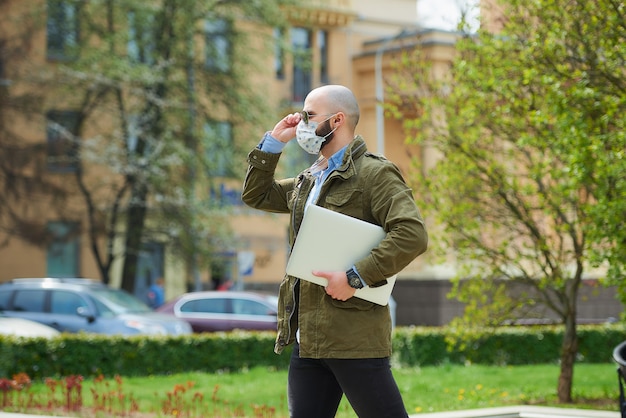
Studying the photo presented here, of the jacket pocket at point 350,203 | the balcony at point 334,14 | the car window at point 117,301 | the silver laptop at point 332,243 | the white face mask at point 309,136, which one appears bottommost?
the car window at point 117,301

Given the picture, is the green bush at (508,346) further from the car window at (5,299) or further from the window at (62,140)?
the window at (62,140)

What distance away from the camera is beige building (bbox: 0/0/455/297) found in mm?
35906

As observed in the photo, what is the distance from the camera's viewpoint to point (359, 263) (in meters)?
4.75

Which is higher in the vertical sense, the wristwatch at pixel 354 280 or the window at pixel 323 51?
the window at pixel 323 51

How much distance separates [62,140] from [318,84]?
51.1 feet

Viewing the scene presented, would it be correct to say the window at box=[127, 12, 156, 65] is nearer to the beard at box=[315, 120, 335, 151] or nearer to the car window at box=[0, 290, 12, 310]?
the car window at box=[0, 290, 12, 310]

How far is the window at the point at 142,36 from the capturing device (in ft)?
99.0

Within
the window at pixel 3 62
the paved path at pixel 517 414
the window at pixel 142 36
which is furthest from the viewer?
the window at pixel 142 36

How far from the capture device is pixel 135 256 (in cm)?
3142

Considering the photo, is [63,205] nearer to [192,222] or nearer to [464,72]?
[192,222]

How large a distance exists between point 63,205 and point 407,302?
32.5 ft

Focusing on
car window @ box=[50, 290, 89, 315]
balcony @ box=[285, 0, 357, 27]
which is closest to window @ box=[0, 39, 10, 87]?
car window @ box=[50, 290, 89, 315]

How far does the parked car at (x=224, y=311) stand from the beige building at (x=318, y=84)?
35.1 ft

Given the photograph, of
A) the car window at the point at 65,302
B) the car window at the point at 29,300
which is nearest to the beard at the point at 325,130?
the car window at the point at 65,302
